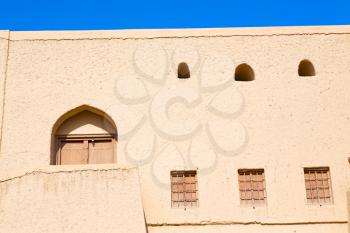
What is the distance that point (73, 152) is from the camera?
42.8 feet

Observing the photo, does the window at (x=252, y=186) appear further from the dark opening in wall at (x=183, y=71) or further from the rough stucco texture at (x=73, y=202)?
the rough stucco texture at (x=73, y=202)

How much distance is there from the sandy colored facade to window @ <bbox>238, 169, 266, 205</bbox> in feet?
0.42

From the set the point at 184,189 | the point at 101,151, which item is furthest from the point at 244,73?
the point at 101,151

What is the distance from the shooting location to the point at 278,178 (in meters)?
12.3

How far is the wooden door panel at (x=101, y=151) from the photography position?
12969 mm

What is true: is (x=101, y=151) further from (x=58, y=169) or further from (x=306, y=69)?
(x=306, y=69)

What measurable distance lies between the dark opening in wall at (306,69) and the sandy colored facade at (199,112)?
0.45ft

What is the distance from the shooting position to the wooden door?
12.9 metres

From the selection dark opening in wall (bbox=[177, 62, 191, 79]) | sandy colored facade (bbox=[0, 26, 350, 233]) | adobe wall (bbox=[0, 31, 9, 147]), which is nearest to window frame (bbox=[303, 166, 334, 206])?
sandy colored facade (bbox=[0, 26, 350, 233])

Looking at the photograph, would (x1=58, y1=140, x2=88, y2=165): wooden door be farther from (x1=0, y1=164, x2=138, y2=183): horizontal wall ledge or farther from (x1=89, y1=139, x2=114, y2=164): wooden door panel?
(x1=0, y1=164, x2=138, y2=183): horizontal wall ledge

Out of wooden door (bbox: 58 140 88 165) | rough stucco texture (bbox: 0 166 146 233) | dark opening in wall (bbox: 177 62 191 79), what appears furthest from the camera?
dark opening in wall (bbox: 177 62 191 79)

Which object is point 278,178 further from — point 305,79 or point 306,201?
point 305,79

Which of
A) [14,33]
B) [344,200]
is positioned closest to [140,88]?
[14,33]

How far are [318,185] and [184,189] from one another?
2877 mm
